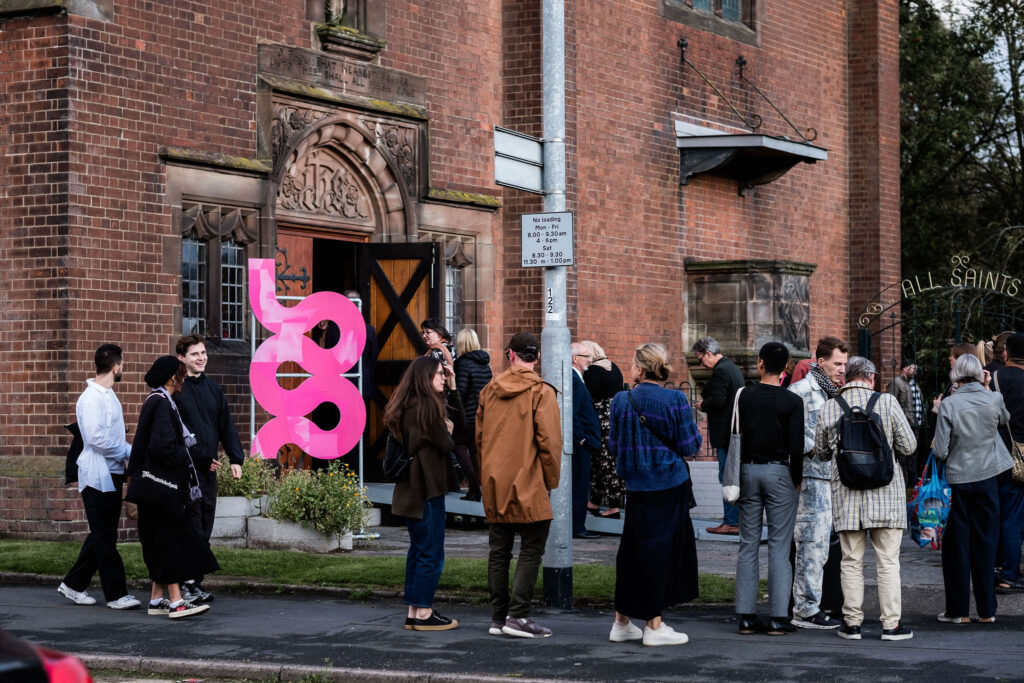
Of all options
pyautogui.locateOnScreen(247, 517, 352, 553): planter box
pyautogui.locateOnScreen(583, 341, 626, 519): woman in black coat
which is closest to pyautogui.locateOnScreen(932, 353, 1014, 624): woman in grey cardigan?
pyautogui.locateOnScreen(583, 341, 626, 519): woman in black coat

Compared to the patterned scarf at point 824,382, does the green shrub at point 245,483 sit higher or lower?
lower

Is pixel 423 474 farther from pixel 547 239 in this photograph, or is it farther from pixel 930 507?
pixel 930 507

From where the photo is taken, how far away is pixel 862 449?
959 centimetres

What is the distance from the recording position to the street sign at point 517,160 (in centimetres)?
1096

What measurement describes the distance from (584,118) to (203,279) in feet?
23.2

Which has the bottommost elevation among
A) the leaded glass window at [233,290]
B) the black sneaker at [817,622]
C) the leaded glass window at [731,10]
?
the black sneaker at [817,622]

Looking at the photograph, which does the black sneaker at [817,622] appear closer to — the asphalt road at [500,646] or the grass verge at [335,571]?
the asphalt road at [500,646]

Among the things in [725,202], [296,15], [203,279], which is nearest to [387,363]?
[203,279]

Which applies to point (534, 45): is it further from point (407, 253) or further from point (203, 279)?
point (203, 279)

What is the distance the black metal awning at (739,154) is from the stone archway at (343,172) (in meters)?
6.02

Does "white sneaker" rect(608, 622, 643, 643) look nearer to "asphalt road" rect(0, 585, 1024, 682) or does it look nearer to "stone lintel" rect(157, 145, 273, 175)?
"asphalt road" rect(0, 585, 1024, 682)

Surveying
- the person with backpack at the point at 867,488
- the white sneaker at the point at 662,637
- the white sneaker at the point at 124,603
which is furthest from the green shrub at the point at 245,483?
the person with backpack at the point at 867,488

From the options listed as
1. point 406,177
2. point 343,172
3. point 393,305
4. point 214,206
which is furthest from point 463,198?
point 214,206

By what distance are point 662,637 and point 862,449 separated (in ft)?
5.74
